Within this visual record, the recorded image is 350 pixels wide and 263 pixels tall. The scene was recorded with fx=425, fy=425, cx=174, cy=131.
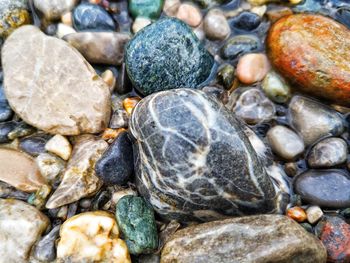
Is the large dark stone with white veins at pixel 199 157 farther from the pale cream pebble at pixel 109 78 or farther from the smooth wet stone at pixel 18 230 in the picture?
the smooth wet stone at pixel 18 230

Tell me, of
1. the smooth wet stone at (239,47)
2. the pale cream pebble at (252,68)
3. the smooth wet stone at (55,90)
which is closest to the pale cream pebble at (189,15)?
the smooth wet stone at (239,47)

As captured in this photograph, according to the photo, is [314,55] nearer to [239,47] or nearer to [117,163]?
[239,47]

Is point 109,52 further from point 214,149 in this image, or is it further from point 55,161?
point 214,149

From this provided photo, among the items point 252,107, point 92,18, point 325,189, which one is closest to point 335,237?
point 325,189

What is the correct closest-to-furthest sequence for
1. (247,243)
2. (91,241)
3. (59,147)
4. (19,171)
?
(247,243)
(91,241)
(19,171)
(59,147)

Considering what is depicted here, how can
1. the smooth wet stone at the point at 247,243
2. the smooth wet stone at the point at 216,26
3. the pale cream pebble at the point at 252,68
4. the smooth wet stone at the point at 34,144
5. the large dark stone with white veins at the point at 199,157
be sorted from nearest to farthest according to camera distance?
the smooth wet stone at the point at 247,243
the large dark stone with white veins at the point at 199,157
the smooth wet stone at the point at 34,144
the pale cream pebble at the point at 252,68
the smooth wet stone at the point at 216,26

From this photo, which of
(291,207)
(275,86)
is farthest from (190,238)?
(275,86)
